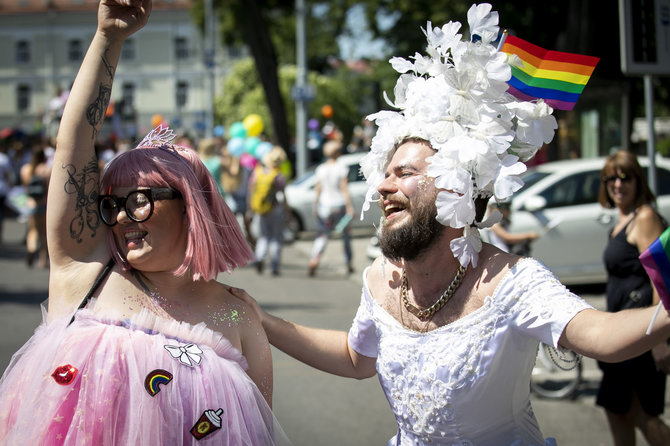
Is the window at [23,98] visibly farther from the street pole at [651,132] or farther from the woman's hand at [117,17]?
the woman's hand at [117,17]

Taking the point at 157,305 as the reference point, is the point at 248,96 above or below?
above

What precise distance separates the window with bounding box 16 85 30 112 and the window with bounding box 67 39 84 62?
4.51 metres

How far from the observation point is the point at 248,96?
48875 millimetres

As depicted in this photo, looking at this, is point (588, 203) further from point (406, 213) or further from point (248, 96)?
point (248, 96)

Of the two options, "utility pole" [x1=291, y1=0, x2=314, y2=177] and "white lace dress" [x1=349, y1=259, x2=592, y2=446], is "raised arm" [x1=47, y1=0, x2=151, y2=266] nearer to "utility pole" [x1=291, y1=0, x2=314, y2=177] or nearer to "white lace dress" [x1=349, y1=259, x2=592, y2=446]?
"white lace dress" [x1=349, y1=259, x2=592, y2=446]

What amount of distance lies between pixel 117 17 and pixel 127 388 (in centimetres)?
113

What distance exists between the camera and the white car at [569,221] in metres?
9.34

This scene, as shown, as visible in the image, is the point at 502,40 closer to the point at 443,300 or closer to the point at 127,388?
the point at 443,300

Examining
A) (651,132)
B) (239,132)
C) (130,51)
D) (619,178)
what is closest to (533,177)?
(651,132)

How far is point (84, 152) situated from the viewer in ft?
7.74

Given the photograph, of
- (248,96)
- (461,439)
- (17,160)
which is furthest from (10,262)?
(248,96)

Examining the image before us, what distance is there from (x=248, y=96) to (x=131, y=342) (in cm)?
4768

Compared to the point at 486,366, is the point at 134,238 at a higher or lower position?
higher

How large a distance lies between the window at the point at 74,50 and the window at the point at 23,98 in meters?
4.51
